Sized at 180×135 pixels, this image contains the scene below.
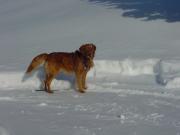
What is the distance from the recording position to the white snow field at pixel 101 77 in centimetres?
803

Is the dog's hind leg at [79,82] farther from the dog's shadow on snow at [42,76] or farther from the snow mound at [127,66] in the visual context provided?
the snow mound at [127,66]

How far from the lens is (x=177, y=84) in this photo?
32.4ft

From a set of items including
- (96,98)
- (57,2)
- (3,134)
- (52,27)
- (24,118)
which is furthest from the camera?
(57,2)

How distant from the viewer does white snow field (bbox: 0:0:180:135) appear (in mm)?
8031

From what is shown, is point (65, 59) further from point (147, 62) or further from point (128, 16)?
point (128, 16)

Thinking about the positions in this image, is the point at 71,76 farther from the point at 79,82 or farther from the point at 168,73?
the point at 168,73

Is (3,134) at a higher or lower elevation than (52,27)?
lower

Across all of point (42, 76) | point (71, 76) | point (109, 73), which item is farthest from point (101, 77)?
point (42, 76)

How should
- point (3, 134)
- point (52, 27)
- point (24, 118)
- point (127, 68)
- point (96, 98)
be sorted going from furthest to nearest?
point (52, 27)
point (127, 68)
point (96, 98)
point (24, 118)
point (3, 134)

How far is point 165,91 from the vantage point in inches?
382

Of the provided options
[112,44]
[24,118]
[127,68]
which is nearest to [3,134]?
[24,118]

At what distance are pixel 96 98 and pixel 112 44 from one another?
4.26 m

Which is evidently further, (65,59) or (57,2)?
(57,2)

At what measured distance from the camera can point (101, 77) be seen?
10844 millimetres
